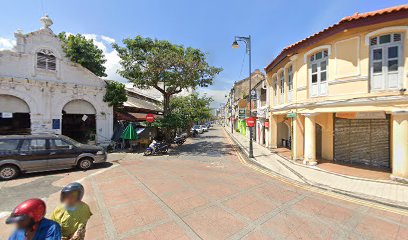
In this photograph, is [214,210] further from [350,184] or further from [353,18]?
[353,18]

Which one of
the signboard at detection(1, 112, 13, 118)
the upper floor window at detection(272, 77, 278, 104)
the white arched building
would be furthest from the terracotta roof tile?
the signboard at detection(1, 112, 13, 118)

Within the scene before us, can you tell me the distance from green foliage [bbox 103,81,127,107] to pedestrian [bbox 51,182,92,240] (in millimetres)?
13282

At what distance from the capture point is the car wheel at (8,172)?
6.93 m

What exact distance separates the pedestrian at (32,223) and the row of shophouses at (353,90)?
31.6ft

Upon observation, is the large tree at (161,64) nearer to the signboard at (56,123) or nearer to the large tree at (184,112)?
the large tree at (184,112)

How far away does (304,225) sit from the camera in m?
4.16

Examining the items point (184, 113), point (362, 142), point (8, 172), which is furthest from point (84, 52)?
point (362, 142)

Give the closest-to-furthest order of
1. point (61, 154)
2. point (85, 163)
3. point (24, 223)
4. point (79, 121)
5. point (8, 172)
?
point (24, 223) < point (8, 172) < point (61, 154) < point (85, 163) < point (79, 121)

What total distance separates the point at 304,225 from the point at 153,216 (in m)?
3.55

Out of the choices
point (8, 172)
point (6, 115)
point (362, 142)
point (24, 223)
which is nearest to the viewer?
point (24, 223)

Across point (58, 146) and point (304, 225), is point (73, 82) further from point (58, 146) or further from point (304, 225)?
point (304, 225)

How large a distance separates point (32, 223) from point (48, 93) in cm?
1437

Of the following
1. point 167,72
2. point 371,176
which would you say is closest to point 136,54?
point 167,72

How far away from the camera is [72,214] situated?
234 centimetres
